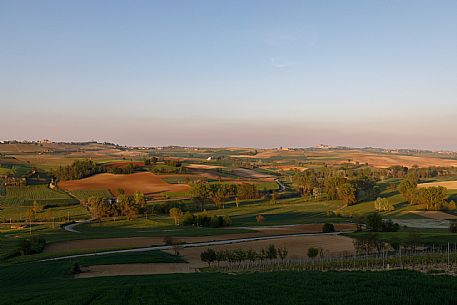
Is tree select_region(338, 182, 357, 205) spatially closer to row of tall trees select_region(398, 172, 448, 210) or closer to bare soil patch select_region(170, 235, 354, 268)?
row of tall trees select_region(398, 172, 448, 210)

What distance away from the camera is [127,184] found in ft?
468

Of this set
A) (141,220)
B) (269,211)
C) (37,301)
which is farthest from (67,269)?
(269,211)

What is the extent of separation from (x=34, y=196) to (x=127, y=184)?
30.2 metres

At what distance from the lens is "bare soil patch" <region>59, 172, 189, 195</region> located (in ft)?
453

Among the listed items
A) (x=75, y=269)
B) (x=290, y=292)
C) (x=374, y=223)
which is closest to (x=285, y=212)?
(x=374, y=223)

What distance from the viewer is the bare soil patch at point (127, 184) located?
13812cm

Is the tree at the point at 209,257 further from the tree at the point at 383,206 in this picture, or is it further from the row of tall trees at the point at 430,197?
the row of tall trees at the point at 430,197

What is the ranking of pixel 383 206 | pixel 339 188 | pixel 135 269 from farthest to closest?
pixel 339 188 < pixel 383 206 < pixel 135 269

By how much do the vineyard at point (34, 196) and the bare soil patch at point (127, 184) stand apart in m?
7.40

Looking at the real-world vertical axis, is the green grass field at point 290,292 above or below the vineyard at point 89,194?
above

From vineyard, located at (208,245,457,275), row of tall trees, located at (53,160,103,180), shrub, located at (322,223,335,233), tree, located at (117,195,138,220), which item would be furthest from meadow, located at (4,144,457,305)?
vineyard, located at (208,245,457,275)

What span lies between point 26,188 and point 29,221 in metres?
38.8

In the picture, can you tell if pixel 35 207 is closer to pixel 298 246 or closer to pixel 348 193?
pixel 298 246

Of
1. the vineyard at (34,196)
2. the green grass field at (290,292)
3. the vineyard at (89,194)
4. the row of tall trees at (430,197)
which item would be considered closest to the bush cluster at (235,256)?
the green grass field at (290,292)
